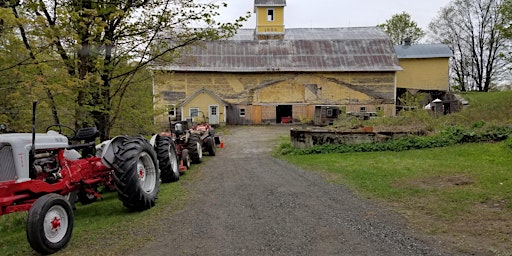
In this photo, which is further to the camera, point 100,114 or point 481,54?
point 481,54

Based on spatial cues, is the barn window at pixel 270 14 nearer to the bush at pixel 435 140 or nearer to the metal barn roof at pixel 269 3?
the metal barn roof at pixel 269 3

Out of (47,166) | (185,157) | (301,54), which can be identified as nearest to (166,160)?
(185,157)

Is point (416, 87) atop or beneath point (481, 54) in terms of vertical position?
beneath

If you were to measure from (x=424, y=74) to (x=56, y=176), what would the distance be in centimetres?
3725

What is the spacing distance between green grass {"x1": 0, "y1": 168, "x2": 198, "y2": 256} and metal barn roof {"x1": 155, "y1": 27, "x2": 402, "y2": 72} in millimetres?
26764

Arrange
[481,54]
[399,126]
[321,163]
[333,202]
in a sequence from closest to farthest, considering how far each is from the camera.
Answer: [333,202] → [321,163] → [399,126] → [481,54]

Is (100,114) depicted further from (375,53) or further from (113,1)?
(375,53)

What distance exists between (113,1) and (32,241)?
22.5 ft

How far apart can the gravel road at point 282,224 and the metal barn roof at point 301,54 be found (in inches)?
1041

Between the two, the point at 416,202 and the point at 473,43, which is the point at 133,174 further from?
the point at 473,43

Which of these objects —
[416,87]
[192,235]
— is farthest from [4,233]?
[416,87]

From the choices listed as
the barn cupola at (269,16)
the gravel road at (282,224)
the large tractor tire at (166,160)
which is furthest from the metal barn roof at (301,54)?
the gravel road at (282,224)

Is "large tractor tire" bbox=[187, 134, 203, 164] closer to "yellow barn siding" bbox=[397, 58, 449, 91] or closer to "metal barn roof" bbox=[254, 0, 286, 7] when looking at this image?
"yellow barn siding" bbox=[397, 58, 449, 91]

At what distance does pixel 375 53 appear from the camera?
36969 mm
